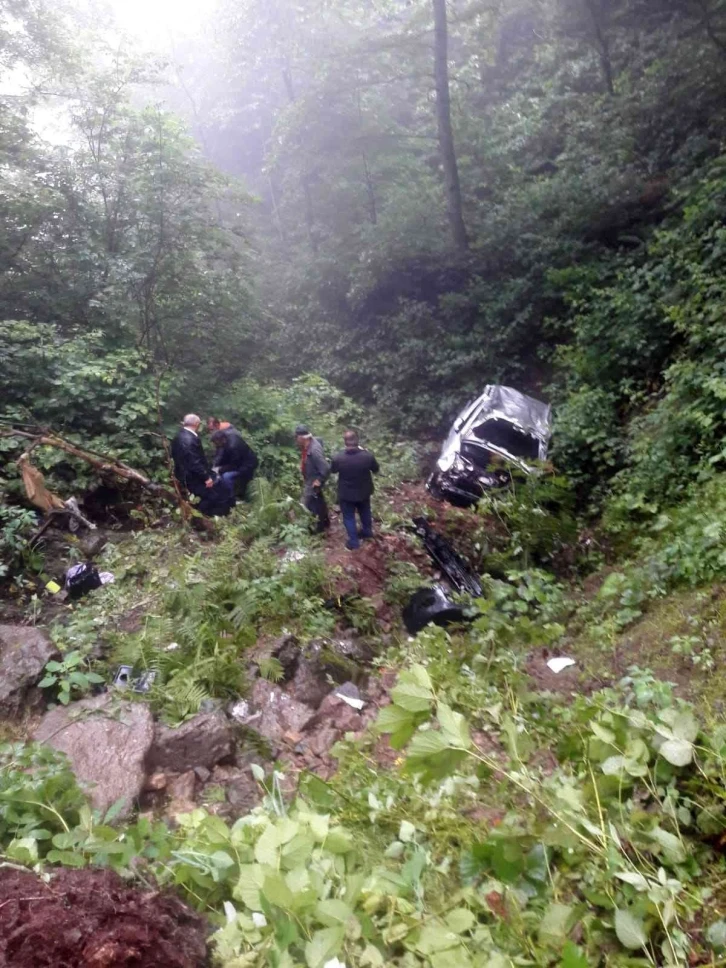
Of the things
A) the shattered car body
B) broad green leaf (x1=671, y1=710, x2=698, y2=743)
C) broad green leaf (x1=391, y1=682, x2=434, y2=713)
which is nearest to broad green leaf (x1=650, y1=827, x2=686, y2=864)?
broad green leaf (x1=671, y1=710, x2=698, y2=743)

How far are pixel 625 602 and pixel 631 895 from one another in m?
4.06

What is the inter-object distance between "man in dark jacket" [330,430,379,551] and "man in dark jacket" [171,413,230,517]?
5.87ft

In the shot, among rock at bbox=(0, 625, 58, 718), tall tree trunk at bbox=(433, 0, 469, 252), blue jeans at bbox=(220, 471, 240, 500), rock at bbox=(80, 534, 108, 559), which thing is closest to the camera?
rock at bbox=(0, 625, 58, 718)

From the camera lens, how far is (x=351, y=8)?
21656mm

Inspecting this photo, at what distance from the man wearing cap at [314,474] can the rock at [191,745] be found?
4404 mm

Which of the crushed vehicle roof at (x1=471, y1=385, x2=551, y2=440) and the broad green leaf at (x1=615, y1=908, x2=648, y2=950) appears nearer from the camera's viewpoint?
the broad green leaf at (x1=615, y1=908, x2=648, y2=950)

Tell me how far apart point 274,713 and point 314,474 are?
409cm

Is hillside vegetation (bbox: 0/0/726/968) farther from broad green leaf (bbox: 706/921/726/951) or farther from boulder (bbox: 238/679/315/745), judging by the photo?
boulder (bbox: 238/679/315/745)

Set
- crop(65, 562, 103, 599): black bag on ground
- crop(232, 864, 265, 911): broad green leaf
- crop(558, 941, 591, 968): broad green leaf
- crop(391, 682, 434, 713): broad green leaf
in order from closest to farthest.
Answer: crop(558, 941, 591, 968): broad green leaf < crop(232, 864, 265, 911): broad green leaf < crop(391, 682, 434, 713): broad green leaf < crop(65, 562, 103, 599): black bag on ground

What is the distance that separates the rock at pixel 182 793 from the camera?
4039 millimetres

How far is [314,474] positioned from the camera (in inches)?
343

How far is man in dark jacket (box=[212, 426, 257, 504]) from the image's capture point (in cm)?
904

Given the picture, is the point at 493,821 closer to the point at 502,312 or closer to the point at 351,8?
the point at 502,312

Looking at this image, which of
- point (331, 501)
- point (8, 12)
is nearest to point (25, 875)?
point (331, 501)
